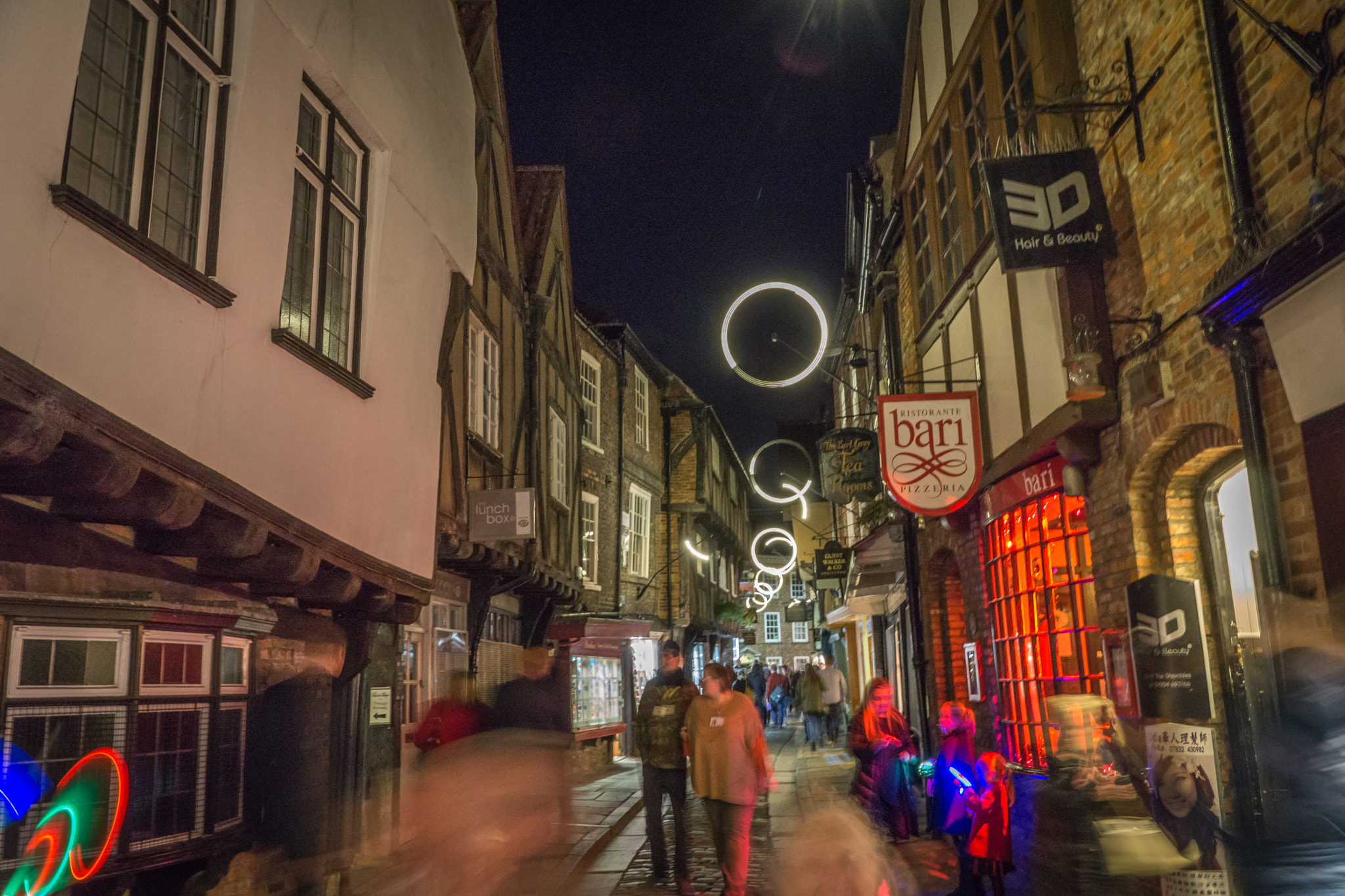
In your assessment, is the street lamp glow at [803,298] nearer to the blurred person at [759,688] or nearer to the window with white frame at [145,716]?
the window with white frame at [145,716]

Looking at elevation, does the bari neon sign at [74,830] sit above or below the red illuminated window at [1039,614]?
below

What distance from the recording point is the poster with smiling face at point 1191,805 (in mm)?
4297

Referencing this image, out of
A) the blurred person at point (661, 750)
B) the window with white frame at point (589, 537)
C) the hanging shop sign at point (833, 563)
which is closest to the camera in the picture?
the blurred person at point (661, 750)

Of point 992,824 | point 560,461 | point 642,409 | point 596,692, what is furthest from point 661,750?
point 642,409

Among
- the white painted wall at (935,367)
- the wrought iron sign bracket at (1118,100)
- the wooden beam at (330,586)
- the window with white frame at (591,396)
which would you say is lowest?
the wooden beam at (330,586)

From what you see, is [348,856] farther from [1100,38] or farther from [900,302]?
[900,302]

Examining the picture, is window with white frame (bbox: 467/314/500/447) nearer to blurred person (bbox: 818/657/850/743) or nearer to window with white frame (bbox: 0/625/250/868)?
window with white frame (bbox: 0/625/250/868)

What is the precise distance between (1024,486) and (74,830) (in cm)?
761

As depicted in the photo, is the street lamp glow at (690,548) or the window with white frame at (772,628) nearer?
the street lamp glow at (690,548)

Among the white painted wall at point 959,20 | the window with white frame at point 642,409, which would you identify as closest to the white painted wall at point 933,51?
the white painted wall at point 959,20

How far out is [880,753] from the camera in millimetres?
→ 8102

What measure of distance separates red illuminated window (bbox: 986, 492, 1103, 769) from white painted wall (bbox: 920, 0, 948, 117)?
194 inches

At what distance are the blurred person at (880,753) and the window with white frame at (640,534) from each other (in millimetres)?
14732

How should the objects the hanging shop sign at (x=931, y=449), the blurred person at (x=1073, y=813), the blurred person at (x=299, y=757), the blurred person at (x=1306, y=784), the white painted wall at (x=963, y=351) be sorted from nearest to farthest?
the blurred person at (x=1306, y=784) < the blurred person at (x=1073, y=813) < the blurred person at (x=299, y=757) < the hanging shop sign at (x=931, y=449) < the white painted wall at (x=963, y=351)
